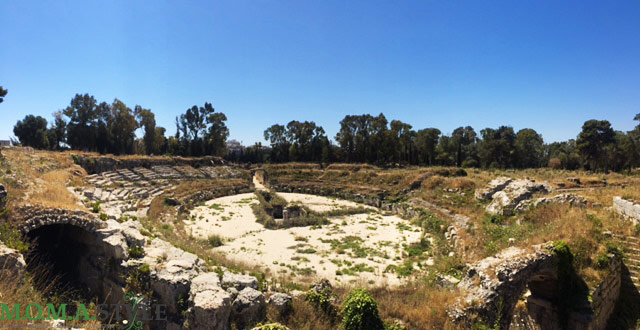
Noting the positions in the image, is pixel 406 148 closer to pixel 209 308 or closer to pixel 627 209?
pixel 627 209

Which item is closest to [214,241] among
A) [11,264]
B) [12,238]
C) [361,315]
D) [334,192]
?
[12,238]

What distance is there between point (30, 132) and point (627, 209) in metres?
75.1

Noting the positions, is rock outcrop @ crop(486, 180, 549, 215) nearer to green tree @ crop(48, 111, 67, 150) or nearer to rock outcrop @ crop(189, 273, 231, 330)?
rock outcrop @ crop(189, 273, 231, 330)

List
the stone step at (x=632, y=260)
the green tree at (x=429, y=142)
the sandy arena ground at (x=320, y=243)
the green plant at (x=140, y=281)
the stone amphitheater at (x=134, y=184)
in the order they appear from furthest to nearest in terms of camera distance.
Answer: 1. the green tree at (x=429, y=142)
2. the stone amphitheater at (x=134, y=184)
3. the sandy arena ground at (x=320, y=243)
4. the stone step at (x=632, y=260)
5. the green plant at (x=140, y=281)

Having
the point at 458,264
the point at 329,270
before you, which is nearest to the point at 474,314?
the point at 458,264

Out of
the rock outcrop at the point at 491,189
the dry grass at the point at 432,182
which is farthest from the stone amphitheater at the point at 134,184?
the dry grass at the point at 432,182

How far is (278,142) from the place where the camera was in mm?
72062

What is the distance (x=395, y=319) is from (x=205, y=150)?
5978cm

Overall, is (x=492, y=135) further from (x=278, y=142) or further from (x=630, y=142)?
(x=278, y=142)

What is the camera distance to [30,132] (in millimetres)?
48750

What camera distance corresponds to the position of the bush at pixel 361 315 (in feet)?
21.9

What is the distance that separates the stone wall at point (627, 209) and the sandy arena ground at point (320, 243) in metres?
9.77

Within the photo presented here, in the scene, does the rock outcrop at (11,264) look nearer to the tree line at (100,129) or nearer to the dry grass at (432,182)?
the dry grass at (432,182)

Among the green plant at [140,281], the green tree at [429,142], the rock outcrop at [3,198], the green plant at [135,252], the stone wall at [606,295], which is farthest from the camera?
the green tree at [429,142]
